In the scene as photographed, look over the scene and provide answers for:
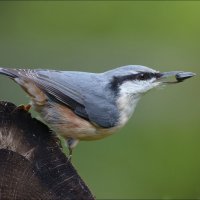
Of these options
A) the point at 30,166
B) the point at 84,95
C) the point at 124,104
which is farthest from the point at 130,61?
the point at 30,166

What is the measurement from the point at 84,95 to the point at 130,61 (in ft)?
15.4

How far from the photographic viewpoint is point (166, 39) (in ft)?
34.1

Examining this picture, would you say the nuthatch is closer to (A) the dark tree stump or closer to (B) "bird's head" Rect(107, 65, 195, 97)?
(B) "bird's head" Rect(107, 65, 195, 97)

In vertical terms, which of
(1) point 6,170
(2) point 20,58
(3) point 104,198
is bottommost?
(3) point 104,198

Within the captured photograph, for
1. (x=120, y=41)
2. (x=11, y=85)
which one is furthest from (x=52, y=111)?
(x=120, y=41)

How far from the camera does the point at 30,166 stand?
425cm

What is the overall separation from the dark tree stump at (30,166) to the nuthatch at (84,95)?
60cm

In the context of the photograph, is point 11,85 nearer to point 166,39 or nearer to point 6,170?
point 166,39

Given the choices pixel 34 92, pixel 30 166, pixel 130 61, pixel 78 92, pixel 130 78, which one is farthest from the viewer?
pixel 130 61

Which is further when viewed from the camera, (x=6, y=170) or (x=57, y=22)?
(x=57, y=22)

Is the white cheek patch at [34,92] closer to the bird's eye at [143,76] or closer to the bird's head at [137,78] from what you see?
the bird's head at [137,78]

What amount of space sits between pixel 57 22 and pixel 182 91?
7.95ft

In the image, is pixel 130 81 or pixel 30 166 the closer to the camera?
pixel 30 166

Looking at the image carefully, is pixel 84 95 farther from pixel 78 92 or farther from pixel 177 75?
pixel 177 75
